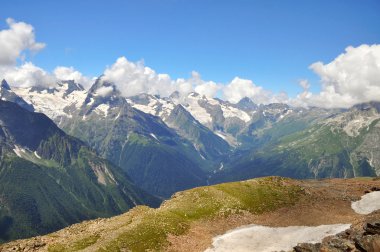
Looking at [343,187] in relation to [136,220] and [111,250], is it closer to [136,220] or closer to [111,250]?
[136,220]

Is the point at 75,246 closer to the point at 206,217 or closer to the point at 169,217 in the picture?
the point at 169,217

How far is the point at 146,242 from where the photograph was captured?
7162 cm

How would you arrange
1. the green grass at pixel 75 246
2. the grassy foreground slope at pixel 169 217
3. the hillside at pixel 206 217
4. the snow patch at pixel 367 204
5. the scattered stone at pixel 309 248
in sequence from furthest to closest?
the snow patch at pixel 367 204
the hillside at pixel 206 217
the grassy foreground slope at pixel 169 217
the green grass at pixel 75 246
the scattered stone at pixel 309 248

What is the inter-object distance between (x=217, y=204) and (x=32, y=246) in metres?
40.5

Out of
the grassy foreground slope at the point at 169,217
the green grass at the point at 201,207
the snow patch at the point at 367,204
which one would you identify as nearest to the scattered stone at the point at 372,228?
the grassy foreground slope at the point at 169,217

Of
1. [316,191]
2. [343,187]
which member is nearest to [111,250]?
[316,191]

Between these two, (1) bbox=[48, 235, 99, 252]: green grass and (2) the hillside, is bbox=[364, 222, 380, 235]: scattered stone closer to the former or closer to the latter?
(2) the hillside

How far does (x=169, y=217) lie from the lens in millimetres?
83562

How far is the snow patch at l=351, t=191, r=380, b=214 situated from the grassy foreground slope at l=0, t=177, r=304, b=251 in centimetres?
1376

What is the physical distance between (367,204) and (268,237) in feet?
128

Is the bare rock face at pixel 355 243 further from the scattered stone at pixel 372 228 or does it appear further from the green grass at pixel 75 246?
the green grass at pixel 75 246

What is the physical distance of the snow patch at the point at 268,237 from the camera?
238 ft

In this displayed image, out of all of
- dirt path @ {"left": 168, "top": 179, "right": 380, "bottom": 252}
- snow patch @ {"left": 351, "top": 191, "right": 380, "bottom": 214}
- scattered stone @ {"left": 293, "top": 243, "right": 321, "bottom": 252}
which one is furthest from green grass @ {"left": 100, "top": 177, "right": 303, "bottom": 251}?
scattered stone @ {"left": 293, "top": 243, "right": 321, "bottom": 252}

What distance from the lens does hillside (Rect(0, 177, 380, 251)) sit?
72625 millimetres
